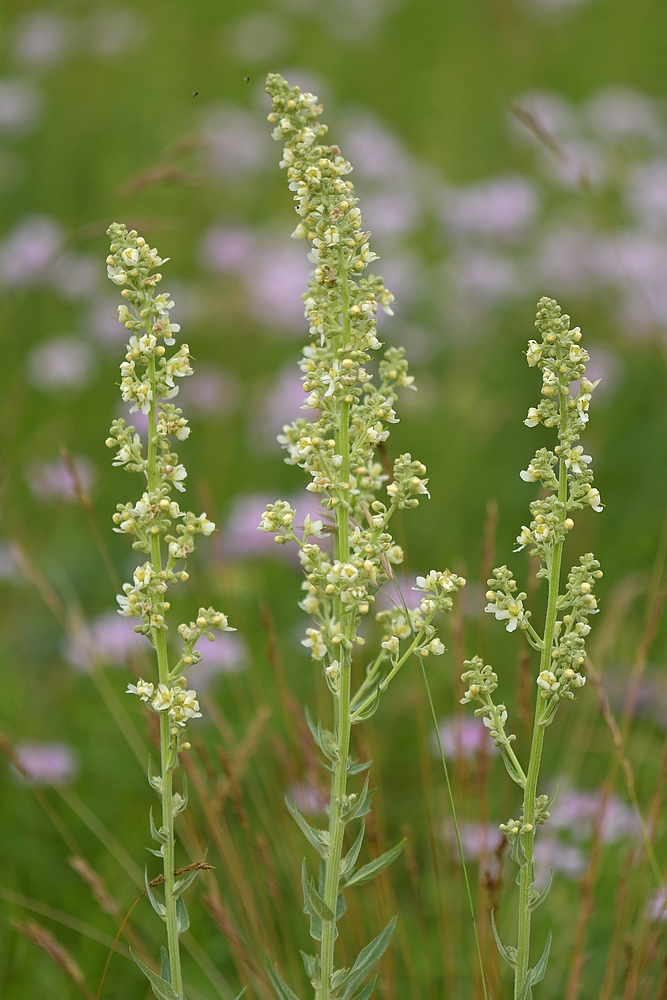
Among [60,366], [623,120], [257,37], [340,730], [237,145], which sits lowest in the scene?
[60,366]

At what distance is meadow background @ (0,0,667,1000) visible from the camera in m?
2.48

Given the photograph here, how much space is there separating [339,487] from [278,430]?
2.86m

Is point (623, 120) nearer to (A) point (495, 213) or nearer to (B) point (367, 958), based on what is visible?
(A) point (495, 213)

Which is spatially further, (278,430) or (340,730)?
(278,430)

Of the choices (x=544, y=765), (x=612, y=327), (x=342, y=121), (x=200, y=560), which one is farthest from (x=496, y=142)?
(x=544, y=765)

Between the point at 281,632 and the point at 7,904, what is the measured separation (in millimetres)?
1417

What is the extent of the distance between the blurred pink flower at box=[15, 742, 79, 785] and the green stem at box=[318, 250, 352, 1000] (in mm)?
1416

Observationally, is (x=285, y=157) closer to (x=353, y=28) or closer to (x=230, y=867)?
(x=230, y=867)

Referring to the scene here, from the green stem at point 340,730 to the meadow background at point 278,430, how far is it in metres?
0.44

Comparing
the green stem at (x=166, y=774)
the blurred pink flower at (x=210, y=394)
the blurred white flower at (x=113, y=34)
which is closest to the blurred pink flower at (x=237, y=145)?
the blurred white flower at (x=113, y=34)

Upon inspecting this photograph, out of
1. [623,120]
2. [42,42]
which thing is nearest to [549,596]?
[623,120]

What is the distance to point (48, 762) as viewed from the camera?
287cm

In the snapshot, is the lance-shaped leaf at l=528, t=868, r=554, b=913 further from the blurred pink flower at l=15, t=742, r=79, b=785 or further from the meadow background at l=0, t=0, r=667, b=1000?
the blurred pink flower at l=15, t=742, r=79, b=785

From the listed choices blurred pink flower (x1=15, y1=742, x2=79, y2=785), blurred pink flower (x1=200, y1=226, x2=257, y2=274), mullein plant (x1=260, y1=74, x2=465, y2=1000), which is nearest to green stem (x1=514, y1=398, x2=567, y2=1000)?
mullein plant (x1=260, y1=74, x2=465, y2=1000)
